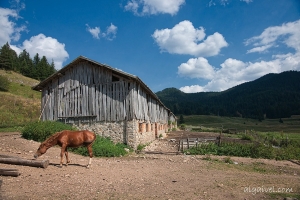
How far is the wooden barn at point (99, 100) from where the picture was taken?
58.5 feet

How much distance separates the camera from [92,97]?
1925 centimetres

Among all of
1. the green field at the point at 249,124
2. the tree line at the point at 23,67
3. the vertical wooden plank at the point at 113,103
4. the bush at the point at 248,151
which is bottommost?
the green field at the point at 249,124

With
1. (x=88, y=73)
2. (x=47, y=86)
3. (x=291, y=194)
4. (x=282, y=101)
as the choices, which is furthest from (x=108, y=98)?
(x=282, y=101)

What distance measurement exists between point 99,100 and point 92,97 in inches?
32.8

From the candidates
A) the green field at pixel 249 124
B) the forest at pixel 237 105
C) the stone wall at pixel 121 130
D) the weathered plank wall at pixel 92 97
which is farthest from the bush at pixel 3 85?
the green field at pixel 249 124

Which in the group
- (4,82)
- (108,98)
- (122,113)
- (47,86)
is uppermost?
(4,82)

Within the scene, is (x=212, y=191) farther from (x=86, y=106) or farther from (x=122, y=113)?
(x=86, y=106)

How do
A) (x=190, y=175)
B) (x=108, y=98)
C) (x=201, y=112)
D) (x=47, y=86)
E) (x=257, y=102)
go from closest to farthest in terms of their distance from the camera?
(x=190, y=175) < (x=108, y=98) < (x=47, y=86) < (x=201, y=112) < (x=257, y=102)

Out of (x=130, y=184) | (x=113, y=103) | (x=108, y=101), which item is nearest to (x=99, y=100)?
(x=108, y=101)

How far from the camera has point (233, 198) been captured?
670 cm

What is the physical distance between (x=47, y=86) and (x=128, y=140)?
11.0 meters

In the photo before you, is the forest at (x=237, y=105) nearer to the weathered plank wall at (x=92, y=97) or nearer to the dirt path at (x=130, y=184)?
the weathered plank wall at (x=92, y=97)

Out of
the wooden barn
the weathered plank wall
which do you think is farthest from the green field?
the weathered plank wall

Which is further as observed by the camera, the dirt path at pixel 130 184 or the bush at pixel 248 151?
the bush at pixel 248 151
